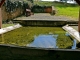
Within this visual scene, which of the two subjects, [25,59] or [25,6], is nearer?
[25,59]

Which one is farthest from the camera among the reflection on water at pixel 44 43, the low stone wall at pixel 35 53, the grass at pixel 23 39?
the grass at pixel 23 39

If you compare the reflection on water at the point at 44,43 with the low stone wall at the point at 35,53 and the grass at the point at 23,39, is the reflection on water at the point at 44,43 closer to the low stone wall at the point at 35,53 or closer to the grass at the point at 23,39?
the grass at the point at 23,39

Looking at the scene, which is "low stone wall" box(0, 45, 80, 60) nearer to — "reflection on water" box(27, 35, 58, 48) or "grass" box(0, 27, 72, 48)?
"reflection on water" box(27, 35, 58, 48)

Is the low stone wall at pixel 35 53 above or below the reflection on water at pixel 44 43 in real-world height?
above

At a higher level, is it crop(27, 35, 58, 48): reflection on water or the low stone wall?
the low stone wall

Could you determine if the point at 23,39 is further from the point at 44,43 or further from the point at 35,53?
the point at 35,53

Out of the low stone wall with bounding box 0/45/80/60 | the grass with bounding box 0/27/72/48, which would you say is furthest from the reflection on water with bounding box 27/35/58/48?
the low stone wall with bounding box 0/45/80/60

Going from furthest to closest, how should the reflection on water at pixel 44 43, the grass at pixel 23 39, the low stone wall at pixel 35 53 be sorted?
1. the grass at pixel 23 39
2. the reflection on water at pixel 44 43
3. the low stone wall at pixel 35 53

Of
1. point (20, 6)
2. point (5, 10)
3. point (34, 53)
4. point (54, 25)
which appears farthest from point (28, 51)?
point (20, 6)

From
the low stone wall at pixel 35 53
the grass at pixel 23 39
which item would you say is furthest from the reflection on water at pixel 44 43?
the low stone wall at pixel 35 53

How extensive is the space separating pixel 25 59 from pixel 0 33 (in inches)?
269

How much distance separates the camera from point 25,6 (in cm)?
2628

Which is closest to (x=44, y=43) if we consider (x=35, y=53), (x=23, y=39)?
(x=23, y=39)

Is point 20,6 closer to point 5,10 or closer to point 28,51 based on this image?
point 5,10
